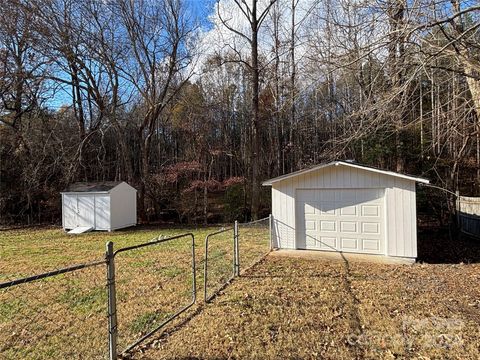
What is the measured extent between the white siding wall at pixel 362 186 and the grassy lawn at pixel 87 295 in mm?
1051

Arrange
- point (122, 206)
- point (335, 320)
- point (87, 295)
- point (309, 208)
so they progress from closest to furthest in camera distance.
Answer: point (335, 320) < point (87, 295) < point (309, 208) < point (122, 206)

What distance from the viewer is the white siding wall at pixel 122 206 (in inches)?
563

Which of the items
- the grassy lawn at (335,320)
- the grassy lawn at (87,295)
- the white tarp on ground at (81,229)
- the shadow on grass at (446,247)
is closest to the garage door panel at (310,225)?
the grassy lawn at (87,295)

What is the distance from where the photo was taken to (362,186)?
315 inches

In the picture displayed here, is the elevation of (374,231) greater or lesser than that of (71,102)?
lesser

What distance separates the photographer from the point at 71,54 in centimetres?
1464

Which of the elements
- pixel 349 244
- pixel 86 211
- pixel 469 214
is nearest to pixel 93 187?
pixel 86 211

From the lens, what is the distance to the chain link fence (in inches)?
135

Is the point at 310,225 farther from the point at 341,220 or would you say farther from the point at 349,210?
the point at 349,210

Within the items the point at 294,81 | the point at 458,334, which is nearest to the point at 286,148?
the point at 294,81

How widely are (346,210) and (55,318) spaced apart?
22.3ft

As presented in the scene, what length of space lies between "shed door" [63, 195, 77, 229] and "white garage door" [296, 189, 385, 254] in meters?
11.1

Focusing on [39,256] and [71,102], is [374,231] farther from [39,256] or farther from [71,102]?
[71,102]

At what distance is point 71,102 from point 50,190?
5.49 metres
